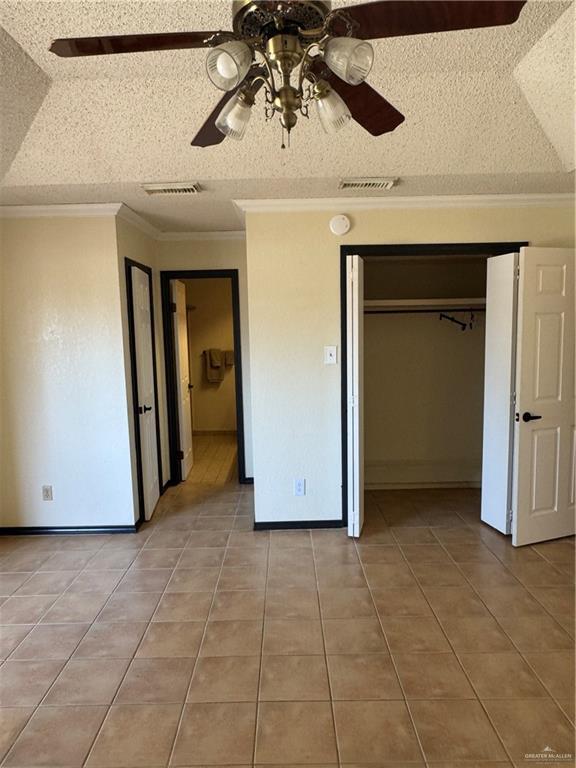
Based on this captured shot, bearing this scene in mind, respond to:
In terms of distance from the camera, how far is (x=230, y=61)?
→ 115 cm

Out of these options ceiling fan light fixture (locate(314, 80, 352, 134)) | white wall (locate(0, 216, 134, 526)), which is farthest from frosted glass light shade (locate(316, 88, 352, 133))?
white wall (locate(0, 216, 134, 526))

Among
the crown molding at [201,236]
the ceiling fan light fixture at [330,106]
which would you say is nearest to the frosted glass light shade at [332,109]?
the ceiling fan light fixture at [330,106]

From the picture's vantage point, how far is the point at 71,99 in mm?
2227

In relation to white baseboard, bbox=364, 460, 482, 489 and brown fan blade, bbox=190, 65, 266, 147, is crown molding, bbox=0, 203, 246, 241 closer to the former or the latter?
brown fan blade, bbox=190, 65, 266, 147

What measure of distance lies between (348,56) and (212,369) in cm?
588

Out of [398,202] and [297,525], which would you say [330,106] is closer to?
[398,202]

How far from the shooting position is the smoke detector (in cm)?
282

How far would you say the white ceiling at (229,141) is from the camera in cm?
176

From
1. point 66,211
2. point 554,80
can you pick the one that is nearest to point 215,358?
point 66,211

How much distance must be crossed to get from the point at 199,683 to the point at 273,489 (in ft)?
5.32

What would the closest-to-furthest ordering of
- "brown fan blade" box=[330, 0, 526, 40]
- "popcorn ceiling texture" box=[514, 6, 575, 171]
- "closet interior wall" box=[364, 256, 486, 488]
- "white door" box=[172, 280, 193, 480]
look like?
"brown fan blade" box=[330, 0, 526, 40] → "popcorn ceiling texture" box=[514, 6, 575, 171] → "closet interior wall" box=[364, 256, 486, 488] → "white door" box=[172, 280, 193, 480]

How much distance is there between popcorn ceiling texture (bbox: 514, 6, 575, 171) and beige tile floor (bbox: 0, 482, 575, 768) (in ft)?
8.59

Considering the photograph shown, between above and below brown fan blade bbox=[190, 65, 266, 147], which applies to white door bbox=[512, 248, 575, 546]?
below

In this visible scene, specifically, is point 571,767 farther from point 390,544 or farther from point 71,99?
point 71,99
